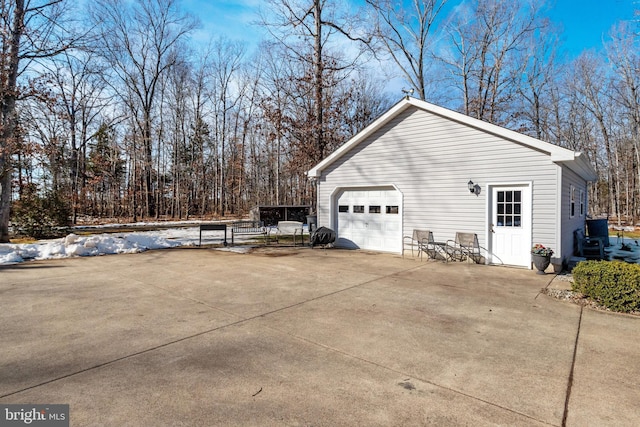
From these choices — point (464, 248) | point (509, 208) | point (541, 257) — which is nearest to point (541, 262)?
point (541, 257)

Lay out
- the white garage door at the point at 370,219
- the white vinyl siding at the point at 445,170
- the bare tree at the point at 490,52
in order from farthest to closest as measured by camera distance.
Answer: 1. the bare tree at the point at 490,52
2. the white garage door at the point at 370,219
3. the white vinyl siding at the point at 445,170

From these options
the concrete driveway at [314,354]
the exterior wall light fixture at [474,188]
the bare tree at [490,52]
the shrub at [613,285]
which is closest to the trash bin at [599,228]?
the exterior wall light fixture at [474,188]

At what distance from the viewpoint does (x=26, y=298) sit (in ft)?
18.2

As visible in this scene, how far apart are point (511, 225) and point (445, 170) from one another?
7.38ft

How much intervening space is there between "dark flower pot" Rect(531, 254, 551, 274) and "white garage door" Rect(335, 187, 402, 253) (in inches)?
148

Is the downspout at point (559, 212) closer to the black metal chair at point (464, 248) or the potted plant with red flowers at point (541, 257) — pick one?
the potted plant with red flowers at point (541, 257)

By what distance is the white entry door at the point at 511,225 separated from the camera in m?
8.09

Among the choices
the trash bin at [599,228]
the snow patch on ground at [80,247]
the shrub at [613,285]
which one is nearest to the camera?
the shrub at [613,285]

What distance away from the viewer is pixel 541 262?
7.50m

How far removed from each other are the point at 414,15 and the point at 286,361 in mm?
22304

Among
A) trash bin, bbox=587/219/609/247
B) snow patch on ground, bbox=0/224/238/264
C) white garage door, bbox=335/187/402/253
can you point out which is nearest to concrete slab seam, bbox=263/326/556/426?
white garage door, bbox=335/187/402/253

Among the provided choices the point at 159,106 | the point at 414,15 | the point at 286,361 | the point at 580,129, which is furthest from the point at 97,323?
the point at 580,129

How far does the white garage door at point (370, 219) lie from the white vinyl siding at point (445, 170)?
0.38 metres

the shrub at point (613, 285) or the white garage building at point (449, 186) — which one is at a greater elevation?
the white garage building at point (449, 186)
